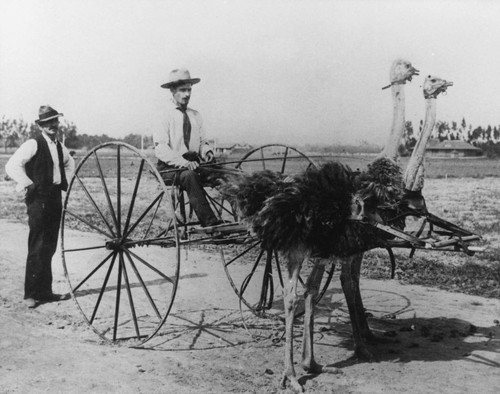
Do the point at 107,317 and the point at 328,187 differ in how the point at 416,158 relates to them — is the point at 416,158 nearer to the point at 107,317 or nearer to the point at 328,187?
the point at 328,187

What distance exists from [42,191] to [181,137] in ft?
7.88

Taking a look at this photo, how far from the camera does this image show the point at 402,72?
582cm

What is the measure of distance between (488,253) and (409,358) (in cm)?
569

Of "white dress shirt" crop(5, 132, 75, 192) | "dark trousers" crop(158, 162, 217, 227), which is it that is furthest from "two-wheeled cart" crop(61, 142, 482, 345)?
"white dress shirt" crop(5, 132, 75, 192)

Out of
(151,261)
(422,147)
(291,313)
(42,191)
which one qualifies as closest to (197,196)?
(291,313)

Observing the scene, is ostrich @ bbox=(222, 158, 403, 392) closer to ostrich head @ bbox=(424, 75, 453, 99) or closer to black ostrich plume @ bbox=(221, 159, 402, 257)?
black ostrich plume @ bbox=(221, 159, 402, 257)

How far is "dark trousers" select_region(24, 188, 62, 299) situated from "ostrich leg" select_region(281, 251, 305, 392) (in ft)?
14.2

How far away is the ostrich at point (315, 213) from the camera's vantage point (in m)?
5.12

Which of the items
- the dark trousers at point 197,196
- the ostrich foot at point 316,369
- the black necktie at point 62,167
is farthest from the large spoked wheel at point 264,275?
the black necktie at point 62,167

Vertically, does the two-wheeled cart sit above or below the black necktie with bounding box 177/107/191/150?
below

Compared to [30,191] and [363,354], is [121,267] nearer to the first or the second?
[30,191]

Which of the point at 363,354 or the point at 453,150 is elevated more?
the point at 453,150

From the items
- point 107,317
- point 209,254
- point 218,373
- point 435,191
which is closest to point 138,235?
point 209,254

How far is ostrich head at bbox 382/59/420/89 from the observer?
5.82 m
